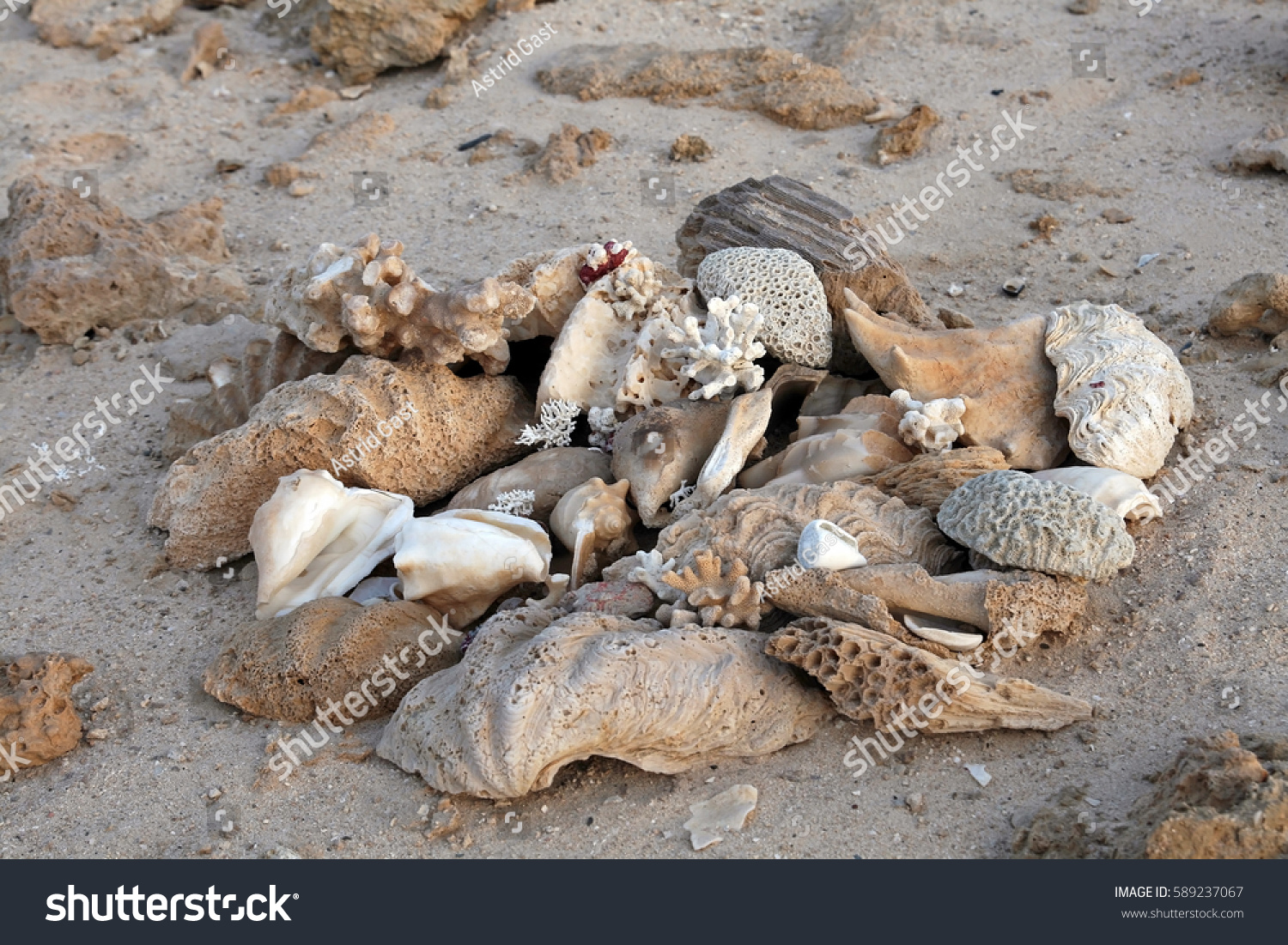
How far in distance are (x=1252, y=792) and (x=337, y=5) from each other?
7.48 metres

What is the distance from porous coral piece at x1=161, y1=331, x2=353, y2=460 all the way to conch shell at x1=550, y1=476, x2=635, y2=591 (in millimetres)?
1295

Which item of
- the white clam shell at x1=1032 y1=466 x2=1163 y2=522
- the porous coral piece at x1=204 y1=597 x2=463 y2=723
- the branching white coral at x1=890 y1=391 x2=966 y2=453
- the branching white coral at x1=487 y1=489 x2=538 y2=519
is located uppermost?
the branching white coral at x1=890 y1=391 x2=966 y2=453

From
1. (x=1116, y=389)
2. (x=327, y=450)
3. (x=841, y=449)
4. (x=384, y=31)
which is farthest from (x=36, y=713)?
(x=384, y=31)

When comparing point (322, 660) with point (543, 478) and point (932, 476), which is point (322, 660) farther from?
point (932, 476)

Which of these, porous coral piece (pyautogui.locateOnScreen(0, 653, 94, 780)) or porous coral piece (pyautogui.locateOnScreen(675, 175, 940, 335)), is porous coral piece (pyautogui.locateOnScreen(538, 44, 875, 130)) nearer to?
porous coral piece (pyautogui.locateOnScreen(675, 175, 940, 335))

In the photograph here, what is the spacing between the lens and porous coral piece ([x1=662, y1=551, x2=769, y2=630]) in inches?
138

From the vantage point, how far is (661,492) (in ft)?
13.5

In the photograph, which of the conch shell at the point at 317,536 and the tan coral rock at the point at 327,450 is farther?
the tan coral rock at the point at 327,450

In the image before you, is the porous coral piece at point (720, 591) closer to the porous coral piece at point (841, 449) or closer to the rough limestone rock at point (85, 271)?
the porous coral piece at point (841, 449)

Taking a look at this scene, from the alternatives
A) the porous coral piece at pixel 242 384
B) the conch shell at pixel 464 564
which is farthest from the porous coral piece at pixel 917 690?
the porous coral piece at pixel 242 384

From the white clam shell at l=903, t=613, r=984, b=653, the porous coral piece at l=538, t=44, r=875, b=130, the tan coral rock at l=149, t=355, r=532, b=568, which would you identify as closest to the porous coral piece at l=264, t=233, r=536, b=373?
the tan coral rock at l=149, t=355, r=532, b=568

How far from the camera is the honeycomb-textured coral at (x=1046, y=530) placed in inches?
140

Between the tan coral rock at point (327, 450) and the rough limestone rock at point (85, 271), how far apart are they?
168 cm

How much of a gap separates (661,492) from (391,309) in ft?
4.10
